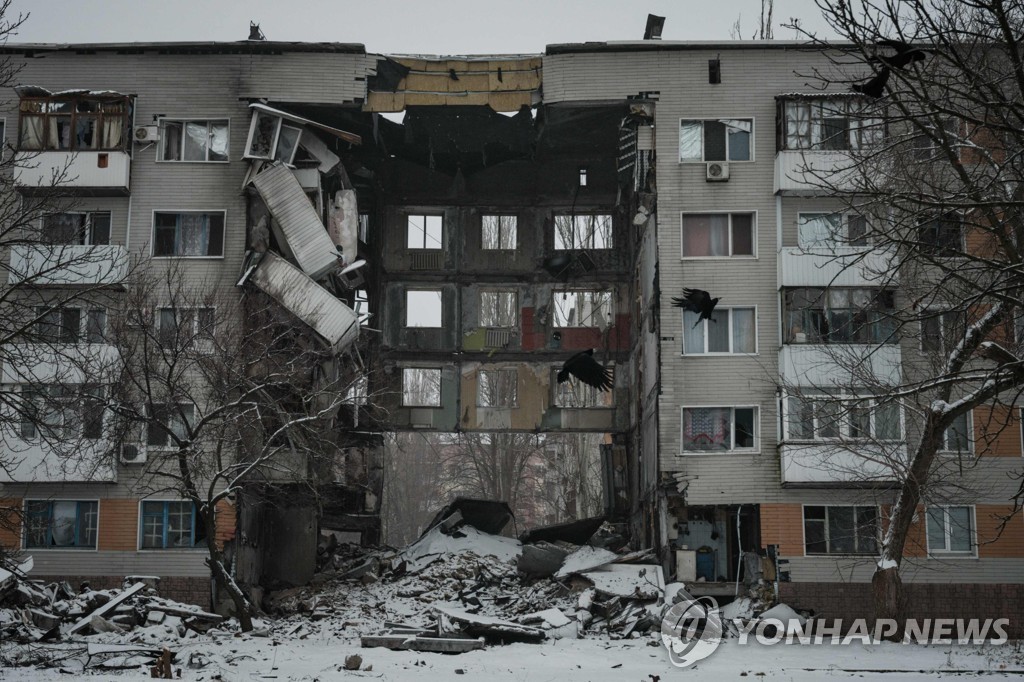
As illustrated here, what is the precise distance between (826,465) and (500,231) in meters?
15.4

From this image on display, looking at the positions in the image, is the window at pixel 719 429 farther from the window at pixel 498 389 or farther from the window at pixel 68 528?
the window at pixel 68 528

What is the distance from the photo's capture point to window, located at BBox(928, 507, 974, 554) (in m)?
30.5

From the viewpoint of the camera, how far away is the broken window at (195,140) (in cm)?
3306

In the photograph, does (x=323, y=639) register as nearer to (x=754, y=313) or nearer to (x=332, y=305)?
(x=332, y=305)

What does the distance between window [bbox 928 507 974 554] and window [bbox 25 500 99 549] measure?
2311 centimetres

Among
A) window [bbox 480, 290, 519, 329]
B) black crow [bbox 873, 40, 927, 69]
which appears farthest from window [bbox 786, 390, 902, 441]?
black crow [bbox 873, 40, 927, 69]

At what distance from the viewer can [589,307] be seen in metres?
40.3

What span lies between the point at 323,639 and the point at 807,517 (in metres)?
13.6

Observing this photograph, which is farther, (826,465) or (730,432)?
(730,432)

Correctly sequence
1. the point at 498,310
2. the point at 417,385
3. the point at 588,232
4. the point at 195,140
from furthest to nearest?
1. the point at 498,310
2. the point at 417,385
3. the point at 588,232
4. the point at 195,140

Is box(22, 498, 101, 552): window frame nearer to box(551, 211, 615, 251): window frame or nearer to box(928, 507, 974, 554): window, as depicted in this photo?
box(551, 211, 615, 251): window frame

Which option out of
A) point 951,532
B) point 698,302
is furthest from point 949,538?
point 698,302

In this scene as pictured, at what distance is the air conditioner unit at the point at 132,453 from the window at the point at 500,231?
47.6 feet

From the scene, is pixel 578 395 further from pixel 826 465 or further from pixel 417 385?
pixel 826 465
